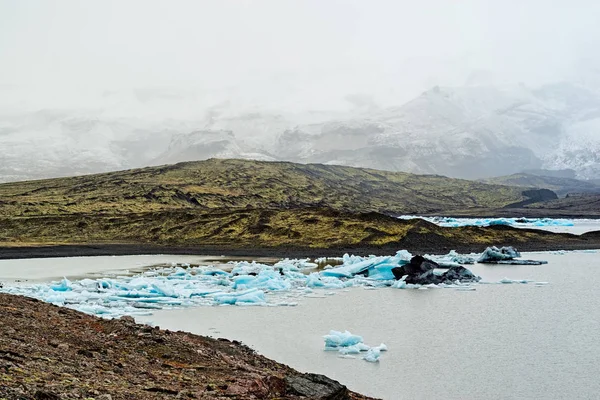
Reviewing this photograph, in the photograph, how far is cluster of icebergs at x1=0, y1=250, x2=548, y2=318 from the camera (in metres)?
25.4

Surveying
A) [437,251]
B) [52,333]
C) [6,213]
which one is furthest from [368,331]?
[6,213]

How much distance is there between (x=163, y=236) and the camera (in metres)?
64.3

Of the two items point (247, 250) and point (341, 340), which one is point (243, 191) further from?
point (341, 340)

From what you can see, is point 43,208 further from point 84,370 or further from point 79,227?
point 84,370

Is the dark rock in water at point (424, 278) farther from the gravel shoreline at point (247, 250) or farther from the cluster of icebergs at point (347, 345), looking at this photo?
the gravel shoreline at point (247, 250)

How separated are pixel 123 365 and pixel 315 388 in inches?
154

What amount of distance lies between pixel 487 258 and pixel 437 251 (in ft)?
21.0

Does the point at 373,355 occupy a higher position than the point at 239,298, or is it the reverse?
the point at 239,298

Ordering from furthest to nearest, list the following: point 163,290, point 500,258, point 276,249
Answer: point 276,249
point 500,258
point 163,290

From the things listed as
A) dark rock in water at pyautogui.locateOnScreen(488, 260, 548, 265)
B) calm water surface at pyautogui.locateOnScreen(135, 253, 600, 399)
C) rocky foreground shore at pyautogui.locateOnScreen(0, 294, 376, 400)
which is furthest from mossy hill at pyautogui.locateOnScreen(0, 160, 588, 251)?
rocky foreground shore at pyautogui.locateOnScreen(0, 294, 376, 400)

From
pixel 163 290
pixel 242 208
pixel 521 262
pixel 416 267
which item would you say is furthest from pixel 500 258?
pixel 242 208

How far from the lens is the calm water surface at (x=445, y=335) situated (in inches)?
558

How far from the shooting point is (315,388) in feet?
33.7

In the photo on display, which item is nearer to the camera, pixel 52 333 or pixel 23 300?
pixel 52 333
